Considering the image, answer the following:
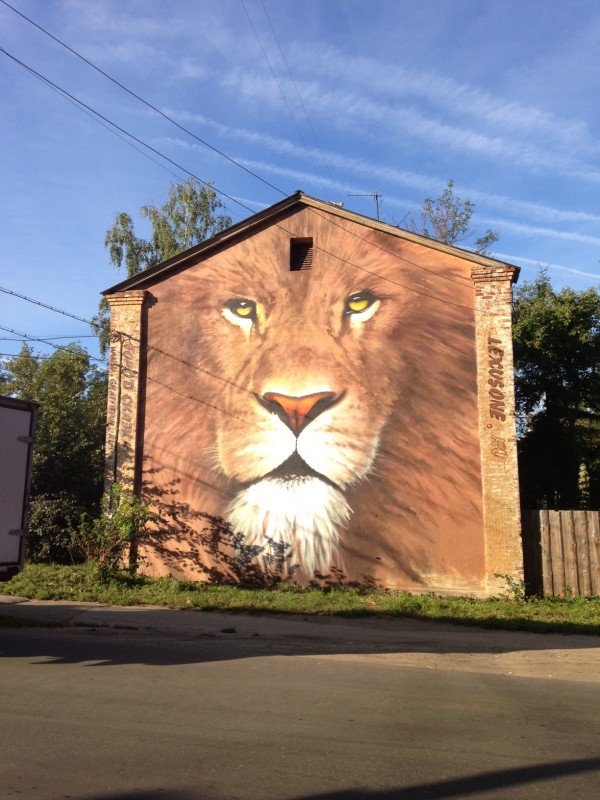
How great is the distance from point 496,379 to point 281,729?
9.76 metres

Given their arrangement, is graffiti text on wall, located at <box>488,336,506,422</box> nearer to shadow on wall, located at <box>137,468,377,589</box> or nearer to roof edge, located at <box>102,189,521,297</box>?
roof edge, located at <box>102,189,521,297</box>

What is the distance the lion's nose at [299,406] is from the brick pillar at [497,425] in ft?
10.1

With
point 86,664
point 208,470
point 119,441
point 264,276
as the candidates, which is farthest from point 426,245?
point 86,664

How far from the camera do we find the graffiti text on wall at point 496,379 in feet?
45.5

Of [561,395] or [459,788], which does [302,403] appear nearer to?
[561,395]

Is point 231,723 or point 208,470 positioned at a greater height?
point 208,470

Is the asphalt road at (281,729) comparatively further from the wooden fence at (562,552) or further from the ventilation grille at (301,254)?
the ventilation grille at (301,254)

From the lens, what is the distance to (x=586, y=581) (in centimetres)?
1366

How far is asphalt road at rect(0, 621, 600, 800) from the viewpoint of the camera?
449 cm

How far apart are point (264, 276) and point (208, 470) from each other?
451cm

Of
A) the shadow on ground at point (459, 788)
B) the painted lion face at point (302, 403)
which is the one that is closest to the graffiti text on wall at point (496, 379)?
the painted lion face at point (302, 403)

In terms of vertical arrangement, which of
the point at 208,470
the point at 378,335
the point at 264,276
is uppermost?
the point at 264,276

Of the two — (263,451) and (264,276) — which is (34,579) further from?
(264,276)

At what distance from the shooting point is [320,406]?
1495 centimetres
